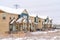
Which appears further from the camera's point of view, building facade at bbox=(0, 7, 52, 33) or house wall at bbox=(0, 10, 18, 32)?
building facade at bbox=(0, 7, 52, 33)

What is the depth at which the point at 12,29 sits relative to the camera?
40.4 m

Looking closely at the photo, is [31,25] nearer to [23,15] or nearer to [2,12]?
[23,15]

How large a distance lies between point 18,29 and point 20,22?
1.92 metres

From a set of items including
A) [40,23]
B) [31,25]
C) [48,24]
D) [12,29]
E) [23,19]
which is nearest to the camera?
[12,29]

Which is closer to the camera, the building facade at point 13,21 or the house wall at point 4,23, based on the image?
the house wall at point 4,23

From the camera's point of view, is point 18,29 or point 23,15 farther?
point 23,15

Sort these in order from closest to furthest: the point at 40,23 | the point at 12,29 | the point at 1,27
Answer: the point at 1,27, the point at 12,29, the point at 40,23

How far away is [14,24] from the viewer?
4075 cm

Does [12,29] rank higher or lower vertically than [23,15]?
lower

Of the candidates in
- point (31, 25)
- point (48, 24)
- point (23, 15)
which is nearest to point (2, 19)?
point (23, 15)

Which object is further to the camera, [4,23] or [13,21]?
[13,21]

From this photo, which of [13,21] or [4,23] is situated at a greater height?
[13,21]

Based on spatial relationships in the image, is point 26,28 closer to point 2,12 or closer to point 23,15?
point 23,15

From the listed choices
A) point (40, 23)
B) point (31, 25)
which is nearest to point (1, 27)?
point (31, 25)
